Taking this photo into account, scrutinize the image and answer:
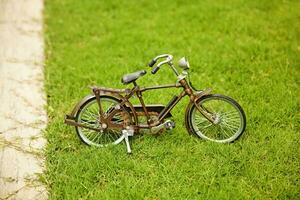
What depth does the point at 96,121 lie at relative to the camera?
507 centimetres

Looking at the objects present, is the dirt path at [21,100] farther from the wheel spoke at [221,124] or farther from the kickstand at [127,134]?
A: the wheel spoke at [221,124]

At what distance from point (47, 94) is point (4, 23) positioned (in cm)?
236

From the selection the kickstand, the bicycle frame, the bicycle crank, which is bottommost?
the kickstand

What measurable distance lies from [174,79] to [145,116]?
1411mm

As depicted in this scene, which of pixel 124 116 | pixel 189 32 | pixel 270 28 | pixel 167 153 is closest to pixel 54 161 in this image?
pixel 124 116

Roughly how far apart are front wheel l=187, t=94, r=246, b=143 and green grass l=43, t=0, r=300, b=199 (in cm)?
14

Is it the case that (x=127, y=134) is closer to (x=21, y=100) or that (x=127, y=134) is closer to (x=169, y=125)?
(x=169, y=125)

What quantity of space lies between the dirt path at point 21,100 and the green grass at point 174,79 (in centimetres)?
17

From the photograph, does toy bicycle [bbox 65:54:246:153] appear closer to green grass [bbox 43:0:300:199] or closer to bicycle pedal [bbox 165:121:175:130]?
bicycle pedal [bbox 165:121:175:130]

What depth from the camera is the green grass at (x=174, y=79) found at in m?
4.62

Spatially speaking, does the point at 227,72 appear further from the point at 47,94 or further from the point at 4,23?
the point at 4,23

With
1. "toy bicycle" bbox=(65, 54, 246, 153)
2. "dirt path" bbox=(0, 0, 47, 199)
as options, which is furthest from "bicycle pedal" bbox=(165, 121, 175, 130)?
"dirt path" bbox=(0, 0, 47, 199)

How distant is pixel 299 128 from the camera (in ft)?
17.7

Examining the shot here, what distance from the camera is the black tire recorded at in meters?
4.90
